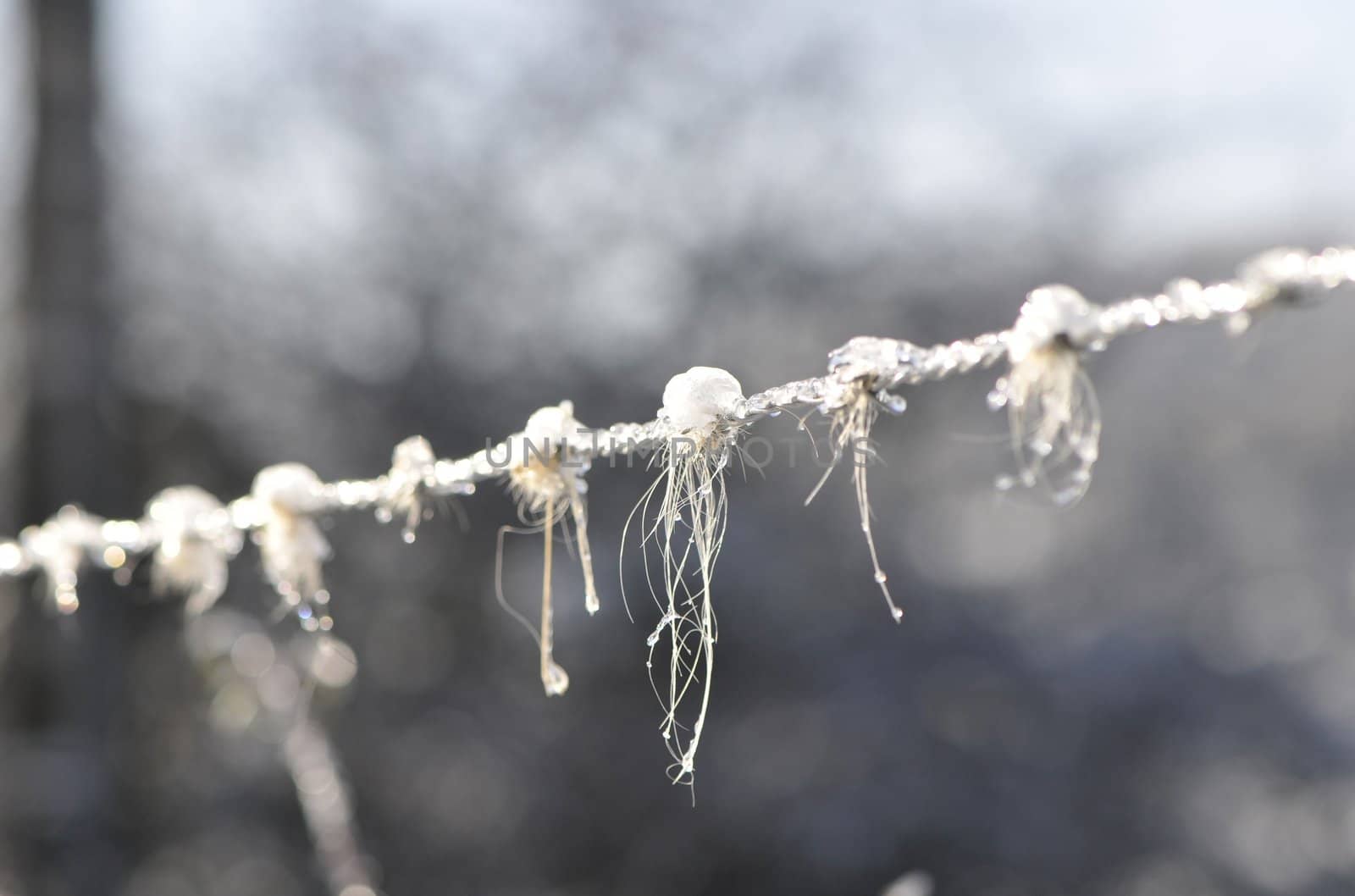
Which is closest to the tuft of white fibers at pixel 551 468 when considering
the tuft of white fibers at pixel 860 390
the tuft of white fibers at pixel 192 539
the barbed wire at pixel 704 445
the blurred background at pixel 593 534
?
the barbed wire at pixel 704 445

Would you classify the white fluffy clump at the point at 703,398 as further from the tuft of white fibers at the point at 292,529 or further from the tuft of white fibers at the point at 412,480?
the tuft of white fibers at the point at 292,529

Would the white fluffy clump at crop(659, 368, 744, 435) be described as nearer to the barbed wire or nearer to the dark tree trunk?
the barbed wire

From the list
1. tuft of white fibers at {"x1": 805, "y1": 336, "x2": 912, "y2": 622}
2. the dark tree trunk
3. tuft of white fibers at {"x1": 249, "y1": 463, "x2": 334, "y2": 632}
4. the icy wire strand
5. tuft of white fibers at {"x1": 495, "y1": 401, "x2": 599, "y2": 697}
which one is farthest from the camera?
the dark tree trunk

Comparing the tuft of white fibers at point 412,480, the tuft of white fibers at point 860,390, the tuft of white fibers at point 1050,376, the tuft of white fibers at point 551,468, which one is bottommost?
the tuft of white fibers at point 1050,376

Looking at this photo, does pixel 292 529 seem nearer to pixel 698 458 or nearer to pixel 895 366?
pixel 698 458

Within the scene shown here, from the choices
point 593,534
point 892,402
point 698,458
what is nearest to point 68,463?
point 593,534

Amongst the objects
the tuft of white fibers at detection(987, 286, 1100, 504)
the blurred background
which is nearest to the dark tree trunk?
the blurred background

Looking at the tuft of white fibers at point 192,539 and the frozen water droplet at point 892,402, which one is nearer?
the frozen water droplet at point 892,402
